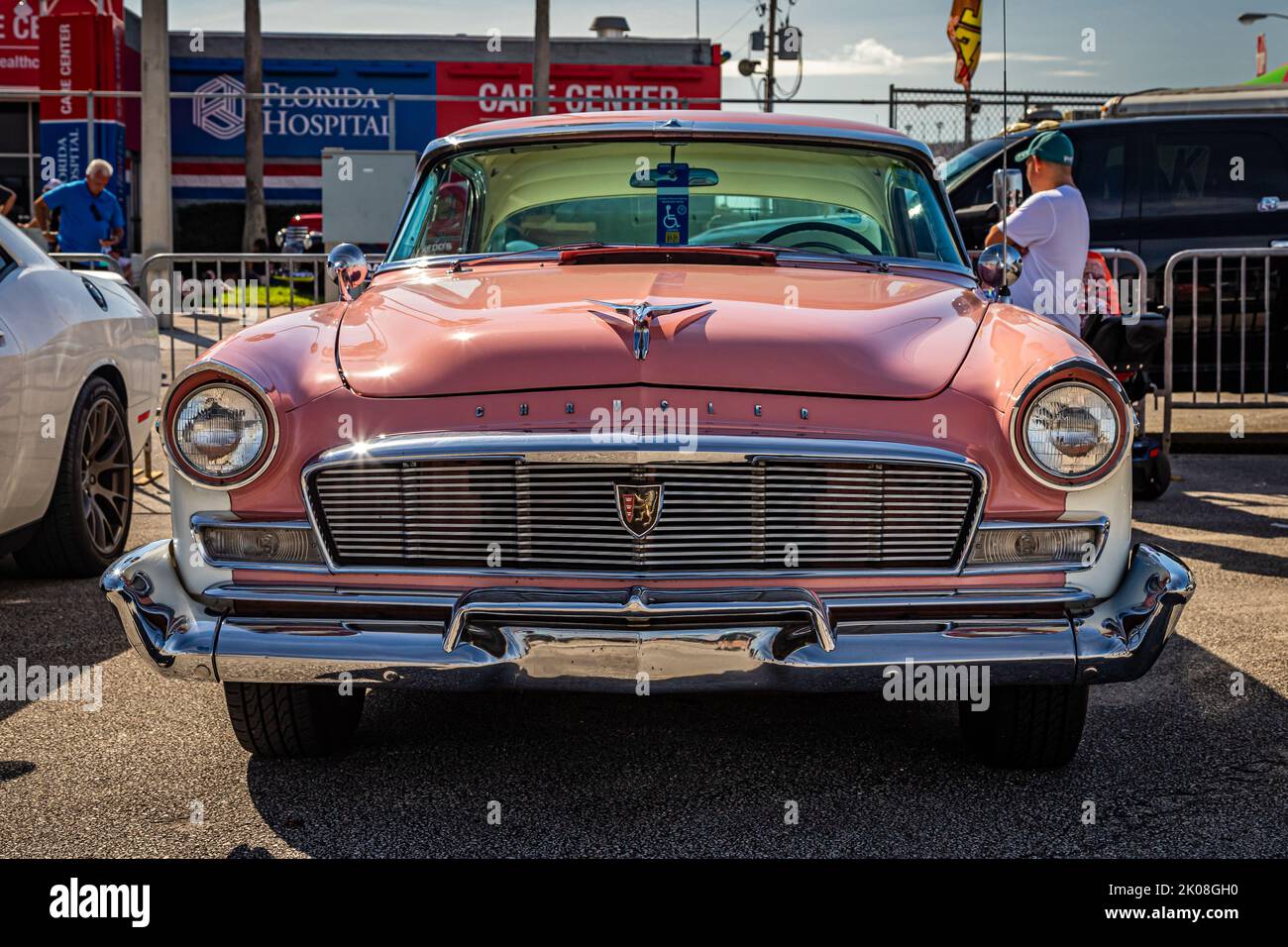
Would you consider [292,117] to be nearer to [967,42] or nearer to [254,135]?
[254,135]

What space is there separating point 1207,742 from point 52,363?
3.99 metres

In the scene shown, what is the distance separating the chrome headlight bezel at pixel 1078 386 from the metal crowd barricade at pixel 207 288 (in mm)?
2443

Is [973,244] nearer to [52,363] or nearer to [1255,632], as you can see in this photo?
[1255,632]

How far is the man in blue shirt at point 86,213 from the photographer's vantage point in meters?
12.5

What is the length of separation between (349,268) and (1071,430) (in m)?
2.28

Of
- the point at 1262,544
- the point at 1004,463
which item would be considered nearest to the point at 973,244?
the point at 1262,544

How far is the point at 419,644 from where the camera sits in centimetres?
298

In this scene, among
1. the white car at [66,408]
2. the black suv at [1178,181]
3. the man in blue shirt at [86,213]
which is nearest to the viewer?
the white car at [66,408]

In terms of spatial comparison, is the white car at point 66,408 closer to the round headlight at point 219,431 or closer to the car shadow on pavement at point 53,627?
the car shadow on pavement at point 53,627

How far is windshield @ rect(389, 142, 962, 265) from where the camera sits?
14.5 ft

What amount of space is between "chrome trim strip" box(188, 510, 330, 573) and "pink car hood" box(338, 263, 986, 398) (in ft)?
1.06

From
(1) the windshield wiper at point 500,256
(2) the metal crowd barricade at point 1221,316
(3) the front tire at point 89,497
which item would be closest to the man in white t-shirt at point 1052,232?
(2) the metal crowd barricade at point 1221,316

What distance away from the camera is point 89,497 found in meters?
5.67

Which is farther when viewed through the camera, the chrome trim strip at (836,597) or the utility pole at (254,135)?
the utility pole at (254,135)
